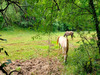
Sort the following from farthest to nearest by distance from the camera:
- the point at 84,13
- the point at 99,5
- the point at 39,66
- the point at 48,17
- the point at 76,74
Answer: the point at 39,66 → the point at 84,13 → the point at 99,5 → the point at 76,74 → the point at 48,17

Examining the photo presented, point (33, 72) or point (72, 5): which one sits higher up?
point (72, 5)

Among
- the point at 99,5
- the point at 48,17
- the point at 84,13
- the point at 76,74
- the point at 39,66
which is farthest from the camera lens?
the point at 39,66

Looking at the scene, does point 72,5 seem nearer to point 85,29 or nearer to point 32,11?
point 85,29

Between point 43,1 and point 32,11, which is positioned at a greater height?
point 43,1

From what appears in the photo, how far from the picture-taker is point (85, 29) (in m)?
3.73

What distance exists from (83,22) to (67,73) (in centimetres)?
222

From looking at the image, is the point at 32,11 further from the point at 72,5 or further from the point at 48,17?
the point at 72,5

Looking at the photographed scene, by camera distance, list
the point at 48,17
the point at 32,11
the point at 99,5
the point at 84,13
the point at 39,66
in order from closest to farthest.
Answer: the point at 32,11
the point at 48,17
the point at 99,5
the point at 84,13
the point at 39,66

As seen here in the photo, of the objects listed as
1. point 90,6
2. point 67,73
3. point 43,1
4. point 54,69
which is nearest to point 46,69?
point 54,69

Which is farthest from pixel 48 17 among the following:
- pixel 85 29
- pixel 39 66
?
pixel 39 66

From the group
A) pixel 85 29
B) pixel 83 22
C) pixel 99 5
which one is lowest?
pixel 85 29

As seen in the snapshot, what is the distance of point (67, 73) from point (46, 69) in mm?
953

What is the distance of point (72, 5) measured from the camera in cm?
420

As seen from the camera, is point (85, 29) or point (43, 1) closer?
point (43, 1)
